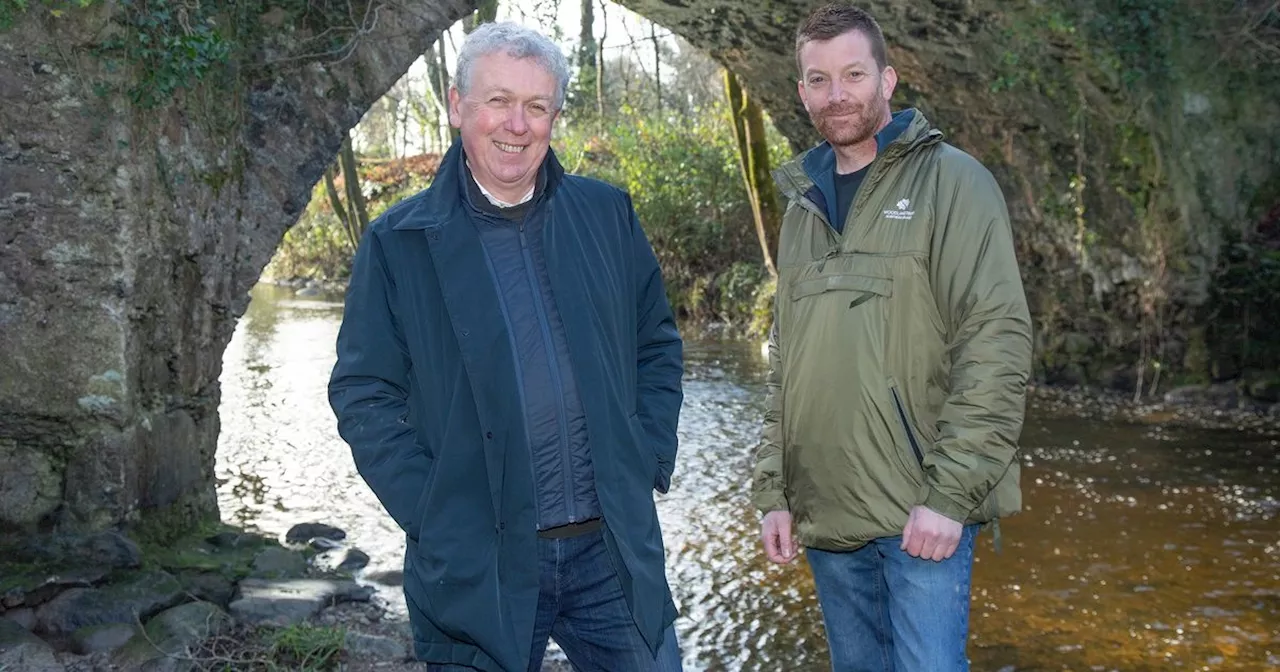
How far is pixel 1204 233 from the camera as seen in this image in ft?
32.9

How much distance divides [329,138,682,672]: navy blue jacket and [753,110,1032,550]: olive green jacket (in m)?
0.45

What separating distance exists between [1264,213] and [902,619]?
9147 millimetres

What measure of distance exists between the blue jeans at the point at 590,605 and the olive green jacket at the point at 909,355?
0.55 m

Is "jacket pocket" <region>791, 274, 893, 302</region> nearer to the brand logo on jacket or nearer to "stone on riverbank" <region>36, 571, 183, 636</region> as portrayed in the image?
the brand logo on jacket

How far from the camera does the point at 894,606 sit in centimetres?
252

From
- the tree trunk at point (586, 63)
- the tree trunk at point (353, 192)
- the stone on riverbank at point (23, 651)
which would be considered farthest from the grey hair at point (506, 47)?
the tree trunk at point (586, 63)

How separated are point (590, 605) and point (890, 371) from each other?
818 mm

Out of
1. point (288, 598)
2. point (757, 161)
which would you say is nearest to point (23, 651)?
point (288, 598)

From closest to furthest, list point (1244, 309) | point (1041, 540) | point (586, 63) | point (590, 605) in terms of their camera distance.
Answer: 1. point (590, 605)
2. point (1041, 540)
3. point (1244, 309)
4. point (586, 63)

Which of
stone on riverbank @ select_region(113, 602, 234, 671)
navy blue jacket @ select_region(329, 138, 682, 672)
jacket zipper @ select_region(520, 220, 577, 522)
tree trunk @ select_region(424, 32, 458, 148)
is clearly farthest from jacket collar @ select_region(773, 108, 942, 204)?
tree trunk @ select_region(424, 32, 458, 148)

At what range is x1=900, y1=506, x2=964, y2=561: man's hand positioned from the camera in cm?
237

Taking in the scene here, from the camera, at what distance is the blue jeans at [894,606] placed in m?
2.45

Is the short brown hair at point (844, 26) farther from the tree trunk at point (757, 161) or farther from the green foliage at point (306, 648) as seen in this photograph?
the tree trunk at point (757, 161)

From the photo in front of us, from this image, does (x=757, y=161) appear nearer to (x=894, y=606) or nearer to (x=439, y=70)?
(x=439, y=70)
